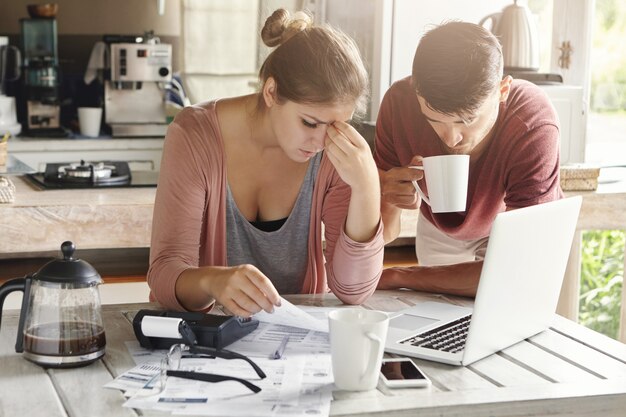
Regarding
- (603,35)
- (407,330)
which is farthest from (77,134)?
(407,330)

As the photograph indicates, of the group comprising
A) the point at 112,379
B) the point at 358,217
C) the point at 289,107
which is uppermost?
the point at 289,107

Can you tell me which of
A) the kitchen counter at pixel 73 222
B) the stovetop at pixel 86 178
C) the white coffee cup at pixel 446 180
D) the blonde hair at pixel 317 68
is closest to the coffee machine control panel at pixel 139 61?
→ the stovetop at pixel 86 178

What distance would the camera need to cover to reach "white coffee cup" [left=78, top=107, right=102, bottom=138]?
14.5 ft

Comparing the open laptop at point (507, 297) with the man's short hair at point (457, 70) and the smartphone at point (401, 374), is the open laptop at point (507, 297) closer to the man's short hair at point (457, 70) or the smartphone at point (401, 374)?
the smartphone at point (401, 374)

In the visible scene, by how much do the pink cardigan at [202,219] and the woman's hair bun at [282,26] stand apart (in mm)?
188

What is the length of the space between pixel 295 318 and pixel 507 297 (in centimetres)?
36

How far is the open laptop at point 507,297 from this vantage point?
4.53 ft

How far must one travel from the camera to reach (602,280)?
4.10 meters

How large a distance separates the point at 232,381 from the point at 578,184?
6.55 feet

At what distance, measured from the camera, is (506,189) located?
81.0 inches

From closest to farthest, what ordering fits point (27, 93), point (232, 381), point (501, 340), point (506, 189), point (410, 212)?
1. point (232, 381)
2. point (501, 340)
3. point (506, 189)
4. point (410, 212)
5. point (27, 93)

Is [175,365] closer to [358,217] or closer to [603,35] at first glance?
[358,217]

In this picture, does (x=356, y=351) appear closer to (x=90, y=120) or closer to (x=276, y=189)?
(x=276, y=189)

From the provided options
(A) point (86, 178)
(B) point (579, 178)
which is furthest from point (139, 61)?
(B) point (579, 178)
